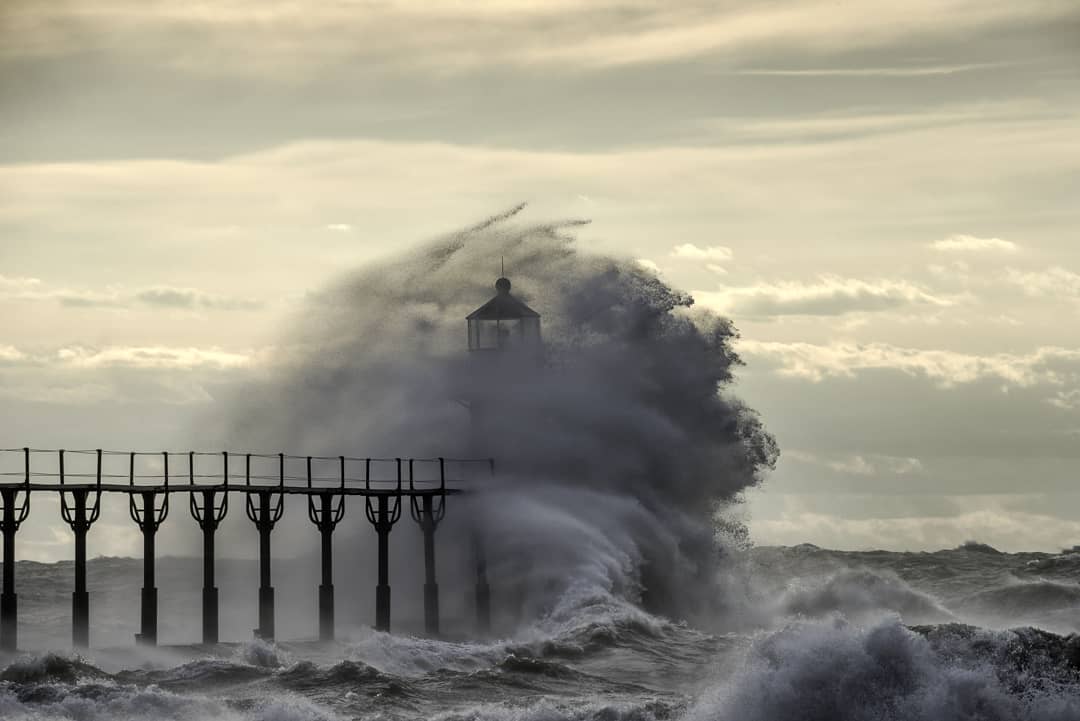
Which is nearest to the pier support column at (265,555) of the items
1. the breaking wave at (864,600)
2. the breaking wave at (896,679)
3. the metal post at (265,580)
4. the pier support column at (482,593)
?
the metal post at (265,580)

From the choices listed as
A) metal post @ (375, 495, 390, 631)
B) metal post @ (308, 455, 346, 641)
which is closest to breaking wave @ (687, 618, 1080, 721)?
metal post @ (308, 455, 346, 641)

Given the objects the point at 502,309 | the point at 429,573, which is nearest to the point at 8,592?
the point at 429,573

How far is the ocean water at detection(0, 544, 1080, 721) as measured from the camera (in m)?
25.4

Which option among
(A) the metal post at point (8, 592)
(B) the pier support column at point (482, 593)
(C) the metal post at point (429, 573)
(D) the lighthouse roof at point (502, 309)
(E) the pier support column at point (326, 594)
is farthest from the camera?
(D) the lighthouse roof at point (502, 309)

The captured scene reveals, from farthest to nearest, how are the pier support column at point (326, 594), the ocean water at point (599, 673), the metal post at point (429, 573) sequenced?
the metal post at point (429, 573) → the pier support column at point (326, 594) → the ocean water at point (599, 673)

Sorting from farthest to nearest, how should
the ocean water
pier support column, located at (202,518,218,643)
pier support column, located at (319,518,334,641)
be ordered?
pier support column, located at (319,518,334,641) < pier support column, located at (202,518,218,643) < the ocean water

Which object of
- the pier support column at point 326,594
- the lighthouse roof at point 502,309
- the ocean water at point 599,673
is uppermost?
the lighthouse roof at point 502,309

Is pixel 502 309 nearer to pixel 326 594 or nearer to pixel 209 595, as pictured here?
pixel 326 594

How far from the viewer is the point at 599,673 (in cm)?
3206

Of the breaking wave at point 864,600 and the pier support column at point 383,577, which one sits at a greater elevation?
the pier support column at point 383,577

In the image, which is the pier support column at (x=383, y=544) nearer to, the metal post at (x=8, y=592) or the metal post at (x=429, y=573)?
the metal post at (x=429, y=573)

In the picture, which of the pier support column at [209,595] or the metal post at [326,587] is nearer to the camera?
the pier support column at [209,595]

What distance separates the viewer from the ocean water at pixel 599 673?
83.2ft

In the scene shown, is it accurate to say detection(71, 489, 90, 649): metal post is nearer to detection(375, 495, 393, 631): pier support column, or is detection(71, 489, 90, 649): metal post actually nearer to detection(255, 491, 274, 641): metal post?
detection(255, 491, 274, 641): metal post
